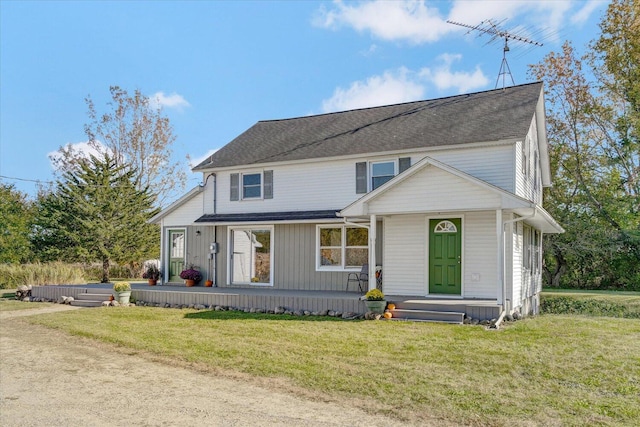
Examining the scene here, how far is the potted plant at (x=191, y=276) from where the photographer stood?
55.8ft

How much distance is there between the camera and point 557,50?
83.0 ft

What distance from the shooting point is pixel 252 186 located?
667 inches

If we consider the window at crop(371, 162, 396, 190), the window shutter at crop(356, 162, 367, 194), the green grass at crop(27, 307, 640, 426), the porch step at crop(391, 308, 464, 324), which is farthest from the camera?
the window shutter at crop(356, 162, 367, 194)

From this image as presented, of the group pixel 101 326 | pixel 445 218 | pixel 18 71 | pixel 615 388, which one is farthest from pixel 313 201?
pixel 18 71

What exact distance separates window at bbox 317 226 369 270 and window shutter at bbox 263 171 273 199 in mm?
2396

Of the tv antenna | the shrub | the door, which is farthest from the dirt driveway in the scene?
the tv antenna

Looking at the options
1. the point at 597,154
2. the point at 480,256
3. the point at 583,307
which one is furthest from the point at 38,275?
the point at 597,154

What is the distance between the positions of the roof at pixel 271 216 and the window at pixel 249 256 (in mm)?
500

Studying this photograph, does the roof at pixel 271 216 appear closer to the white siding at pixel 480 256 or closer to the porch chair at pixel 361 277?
the porch chair at pixel 361 277

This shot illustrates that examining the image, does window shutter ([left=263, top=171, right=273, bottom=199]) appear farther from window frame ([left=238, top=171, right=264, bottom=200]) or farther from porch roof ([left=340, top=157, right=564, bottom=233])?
porch roof ([left=340, top=157, right=564, bottom=233])

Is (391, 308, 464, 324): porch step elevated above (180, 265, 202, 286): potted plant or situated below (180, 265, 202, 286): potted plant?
below

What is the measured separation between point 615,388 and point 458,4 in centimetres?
1256

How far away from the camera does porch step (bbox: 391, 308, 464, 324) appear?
10789 millimetres

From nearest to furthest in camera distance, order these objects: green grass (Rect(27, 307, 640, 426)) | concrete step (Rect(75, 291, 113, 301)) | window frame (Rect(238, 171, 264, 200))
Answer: green grass (Rect(27, 307, 640, 426)), concrete step (Rect(75, 291, 113, 301)), window frame (Rect(238, 171, 264, 200))
